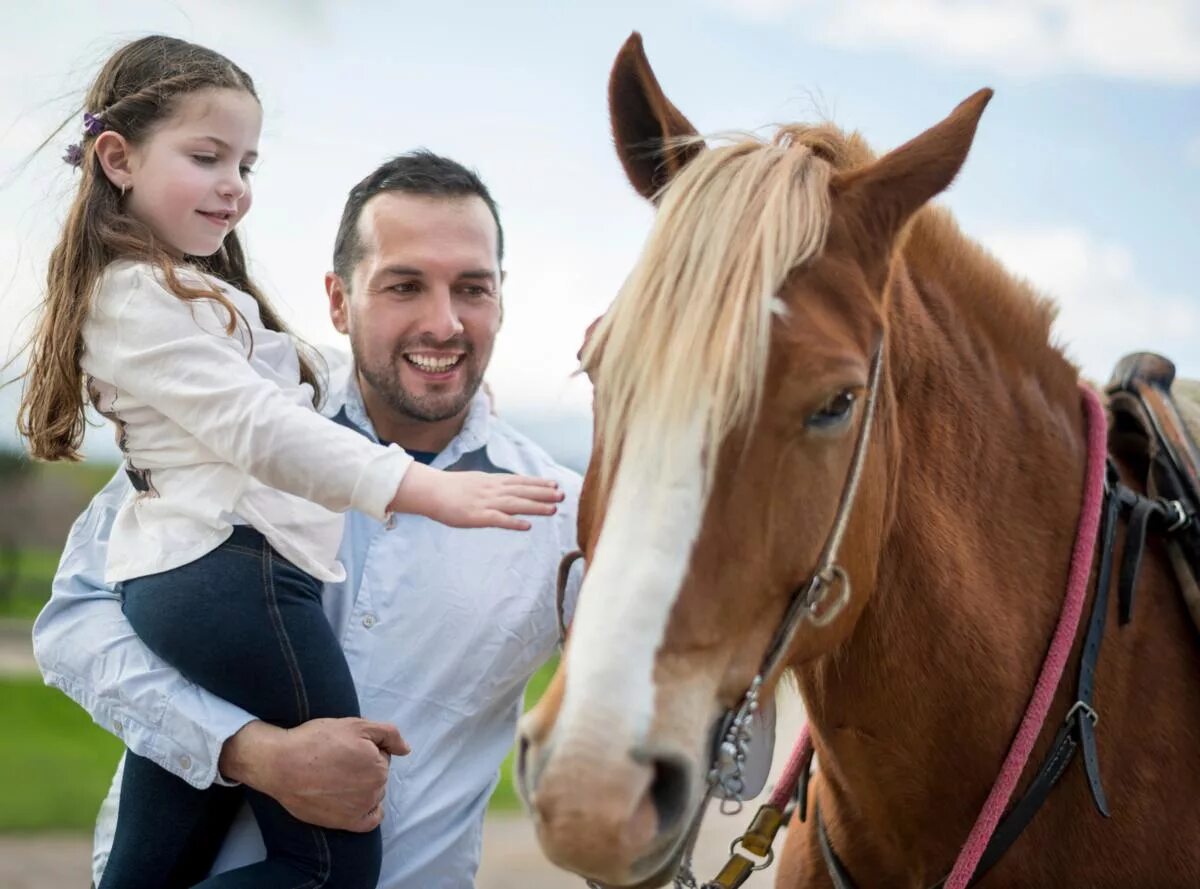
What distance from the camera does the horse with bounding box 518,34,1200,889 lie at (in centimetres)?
145

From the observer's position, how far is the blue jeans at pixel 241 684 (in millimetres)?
2082

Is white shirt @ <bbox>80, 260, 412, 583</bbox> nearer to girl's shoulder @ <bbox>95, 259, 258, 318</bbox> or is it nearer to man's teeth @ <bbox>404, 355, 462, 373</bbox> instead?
girl's shoulder @ <bbox>95, 259, 258, 318</bbox>

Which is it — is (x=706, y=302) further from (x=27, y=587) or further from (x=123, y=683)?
(x=27, y=587)

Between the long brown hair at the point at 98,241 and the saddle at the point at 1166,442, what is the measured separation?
195 cm

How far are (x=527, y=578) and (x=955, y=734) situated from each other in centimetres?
104

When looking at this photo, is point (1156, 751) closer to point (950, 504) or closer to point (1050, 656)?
point (1050, 656)

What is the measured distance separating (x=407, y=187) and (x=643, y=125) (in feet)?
3.22

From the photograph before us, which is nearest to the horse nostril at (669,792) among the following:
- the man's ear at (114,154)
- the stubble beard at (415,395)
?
the stubble beard at (415,395)

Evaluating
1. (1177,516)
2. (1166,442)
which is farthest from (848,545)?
(1166,442)

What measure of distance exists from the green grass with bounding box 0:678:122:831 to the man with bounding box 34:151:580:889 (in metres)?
7.50

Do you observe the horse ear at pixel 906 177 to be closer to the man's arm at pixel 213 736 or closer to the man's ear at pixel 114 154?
the man's arm at pixel 213 736

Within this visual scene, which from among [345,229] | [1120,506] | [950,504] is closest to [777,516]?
[950,504]

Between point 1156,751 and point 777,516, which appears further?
point 1156,751

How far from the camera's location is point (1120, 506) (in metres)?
2.21
